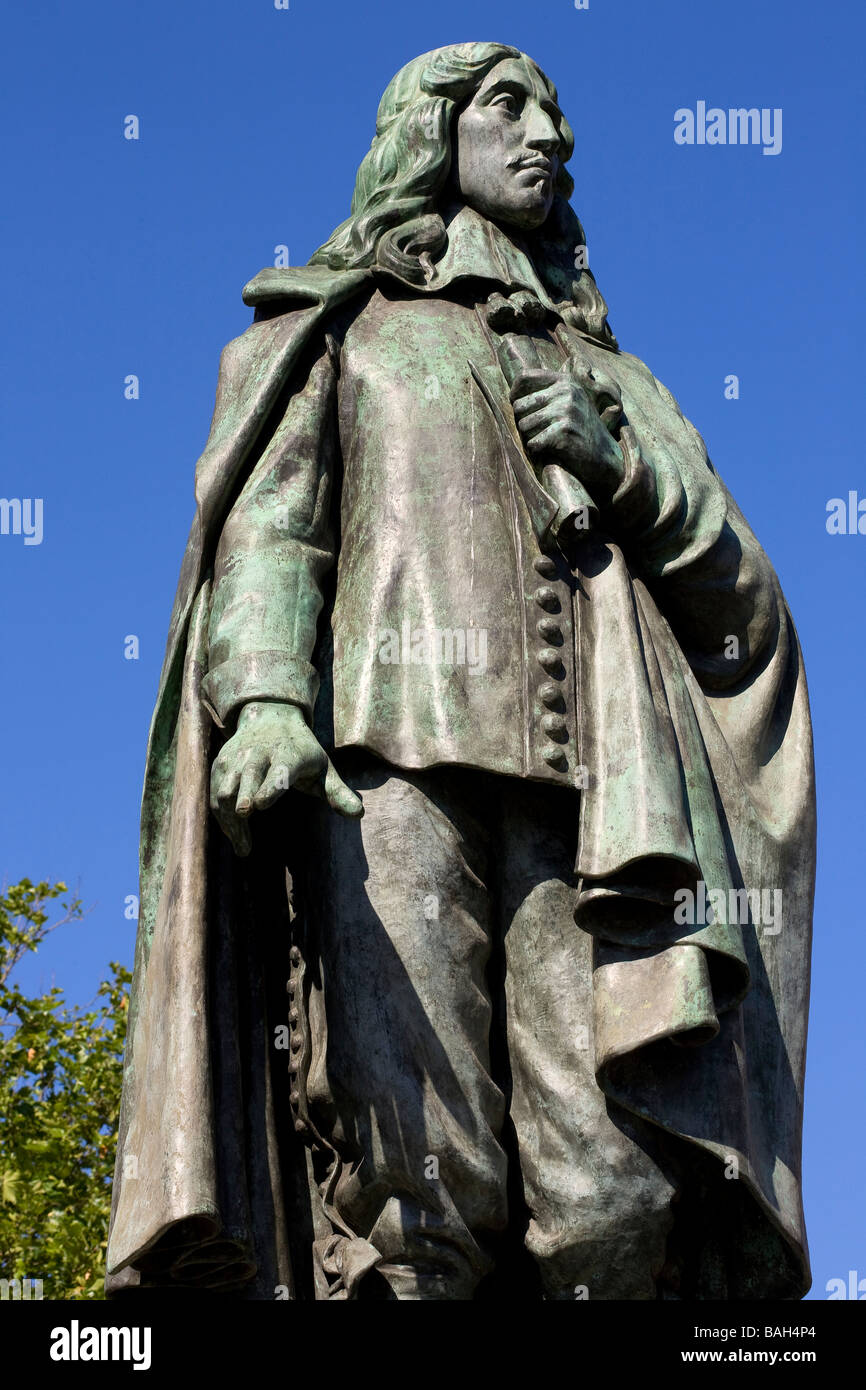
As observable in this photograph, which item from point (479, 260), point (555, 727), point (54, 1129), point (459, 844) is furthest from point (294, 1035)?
point (54, 1129)

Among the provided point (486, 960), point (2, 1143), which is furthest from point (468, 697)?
point (2, 1143)

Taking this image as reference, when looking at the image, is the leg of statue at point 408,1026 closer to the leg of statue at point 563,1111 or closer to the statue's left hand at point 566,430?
the leg of statue at point 563,1111

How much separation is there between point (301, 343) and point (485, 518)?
2.72ft

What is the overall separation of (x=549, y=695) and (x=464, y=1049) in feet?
3.45

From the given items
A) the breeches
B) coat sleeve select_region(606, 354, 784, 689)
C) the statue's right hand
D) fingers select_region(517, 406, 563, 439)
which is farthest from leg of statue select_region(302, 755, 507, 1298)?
fingers select_region(517, 406, 563, 439)

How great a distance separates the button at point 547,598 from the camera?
7078 mm

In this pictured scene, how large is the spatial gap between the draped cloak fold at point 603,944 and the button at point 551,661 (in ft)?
0.24

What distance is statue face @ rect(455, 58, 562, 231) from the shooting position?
7781 mm

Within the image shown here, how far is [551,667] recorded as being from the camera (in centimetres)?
699

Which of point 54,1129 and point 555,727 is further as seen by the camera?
point 54,1129

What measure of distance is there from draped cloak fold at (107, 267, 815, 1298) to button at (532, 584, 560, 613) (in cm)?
9

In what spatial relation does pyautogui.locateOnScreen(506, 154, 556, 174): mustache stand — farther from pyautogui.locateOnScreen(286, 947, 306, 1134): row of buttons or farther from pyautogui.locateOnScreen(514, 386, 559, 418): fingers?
pyautogui.locateOnScreen(286, 947, 306, 1134): row of buttons

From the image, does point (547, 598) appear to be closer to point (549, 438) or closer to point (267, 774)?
point (549, 438)
